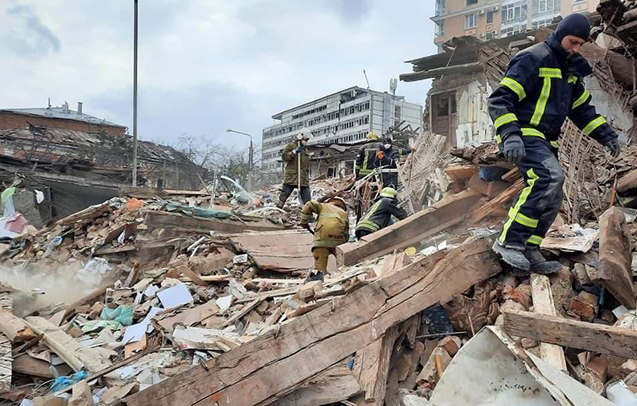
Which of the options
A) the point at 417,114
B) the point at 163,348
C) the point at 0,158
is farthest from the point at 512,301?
the point at 417,114

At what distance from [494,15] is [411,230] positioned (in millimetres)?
45718

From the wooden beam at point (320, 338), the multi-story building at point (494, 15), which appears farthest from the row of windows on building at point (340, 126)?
the wooden beam at point (320, 338)

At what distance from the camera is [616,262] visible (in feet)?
7.96

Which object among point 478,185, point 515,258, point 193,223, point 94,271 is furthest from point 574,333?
point 94,271

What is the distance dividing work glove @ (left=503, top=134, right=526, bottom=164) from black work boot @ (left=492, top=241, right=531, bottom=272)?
22.8 inches

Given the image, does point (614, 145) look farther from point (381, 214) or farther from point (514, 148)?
point (381, 214)

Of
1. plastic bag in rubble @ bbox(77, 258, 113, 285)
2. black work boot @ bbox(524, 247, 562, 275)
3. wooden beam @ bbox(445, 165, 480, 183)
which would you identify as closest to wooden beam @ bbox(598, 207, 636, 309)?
black work boot @ bbox(524, 247, 562, 275)

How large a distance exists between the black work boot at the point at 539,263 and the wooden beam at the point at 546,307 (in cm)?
5

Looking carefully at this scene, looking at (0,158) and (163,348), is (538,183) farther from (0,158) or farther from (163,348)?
(0,158)

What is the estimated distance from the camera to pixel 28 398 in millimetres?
2961

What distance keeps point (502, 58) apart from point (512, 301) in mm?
7394

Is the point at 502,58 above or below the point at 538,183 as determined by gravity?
above

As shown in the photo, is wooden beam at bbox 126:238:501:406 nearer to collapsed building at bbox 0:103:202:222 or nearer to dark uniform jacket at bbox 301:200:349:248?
dark uniform jacket at bbox 301:200:349:248

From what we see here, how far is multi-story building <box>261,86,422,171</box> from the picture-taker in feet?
213
